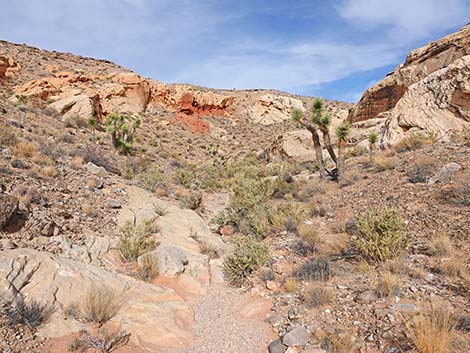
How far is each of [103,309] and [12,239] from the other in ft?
7.37

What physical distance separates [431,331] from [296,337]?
61.5 inches

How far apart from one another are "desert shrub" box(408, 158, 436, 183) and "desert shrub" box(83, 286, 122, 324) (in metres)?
8.47

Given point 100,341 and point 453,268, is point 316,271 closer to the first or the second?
point 453,268

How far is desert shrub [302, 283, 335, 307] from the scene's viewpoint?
4438mm

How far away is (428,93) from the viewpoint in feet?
47.5

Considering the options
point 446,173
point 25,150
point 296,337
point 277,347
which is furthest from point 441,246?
point 25,150

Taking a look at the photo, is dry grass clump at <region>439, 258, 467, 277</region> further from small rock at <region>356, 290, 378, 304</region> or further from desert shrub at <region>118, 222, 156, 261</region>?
desert shrub at <region>118, 222, 156, 261</region>

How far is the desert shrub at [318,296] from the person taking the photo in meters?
4.44

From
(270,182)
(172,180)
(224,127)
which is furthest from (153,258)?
(224,127)

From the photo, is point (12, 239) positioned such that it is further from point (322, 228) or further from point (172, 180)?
point (172, 180)

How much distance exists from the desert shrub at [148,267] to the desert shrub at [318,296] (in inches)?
112

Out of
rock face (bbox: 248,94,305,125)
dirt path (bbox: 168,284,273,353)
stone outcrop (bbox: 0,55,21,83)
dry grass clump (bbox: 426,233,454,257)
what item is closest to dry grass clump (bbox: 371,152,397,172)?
dry grass clump (bbox: 426,233,454,257)

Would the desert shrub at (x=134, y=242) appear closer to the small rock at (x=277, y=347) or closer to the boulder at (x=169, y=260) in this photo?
the boulder at (x=169, y=260)

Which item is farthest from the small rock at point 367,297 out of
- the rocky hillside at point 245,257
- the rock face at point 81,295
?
the rock face at point 81,295
